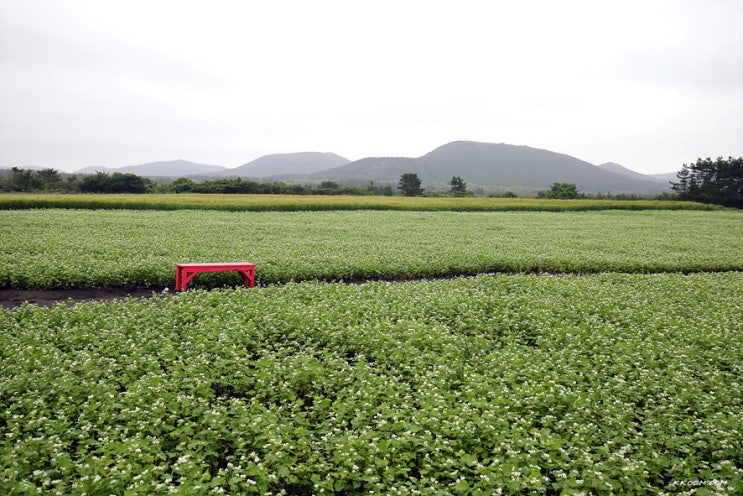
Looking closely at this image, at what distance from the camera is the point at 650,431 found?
6156mm

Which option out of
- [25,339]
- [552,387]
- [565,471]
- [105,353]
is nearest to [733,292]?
[552,387]

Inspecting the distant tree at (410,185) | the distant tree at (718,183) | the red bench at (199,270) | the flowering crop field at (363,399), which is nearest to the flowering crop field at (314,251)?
the red bench at (199,270)

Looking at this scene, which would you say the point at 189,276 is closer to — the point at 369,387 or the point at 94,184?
the point at 369,387

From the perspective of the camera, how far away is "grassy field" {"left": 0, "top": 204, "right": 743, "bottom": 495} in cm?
521

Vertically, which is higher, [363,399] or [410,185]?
[410,185]

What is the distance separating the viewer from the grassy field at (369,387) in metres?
5.21

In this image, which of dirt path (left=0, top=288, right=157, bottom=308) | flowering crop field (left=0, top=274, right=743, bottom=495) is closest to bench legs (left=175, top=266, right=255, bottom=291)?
dirt path (left=0, top=288, right=157, bottom=308)

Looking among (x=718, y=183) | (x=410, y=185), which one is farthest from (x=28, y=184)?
(x=718, y=183)

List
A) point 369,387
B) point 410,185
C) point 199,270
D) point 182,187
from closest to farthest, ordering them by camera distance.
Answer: point 369,387 → point 199,270 → point 182,187 → point 410,185

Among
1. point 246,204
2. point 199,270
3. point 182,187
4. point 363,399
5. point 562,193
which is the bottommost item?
point 363,399

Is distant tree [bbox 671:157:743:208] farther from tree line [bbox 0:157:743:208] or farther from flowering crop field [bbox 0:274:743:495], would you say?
flowering crop field [bbox 0:274:743:495]

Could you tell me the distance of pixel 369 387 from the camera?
7.13 m

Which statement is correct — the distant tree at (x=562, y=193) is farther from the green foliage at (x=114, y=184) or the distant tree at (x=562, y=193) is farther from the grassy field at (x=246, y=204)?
the green foliage at (x=114, y=184)

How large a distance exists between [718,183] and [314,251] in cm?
10940
